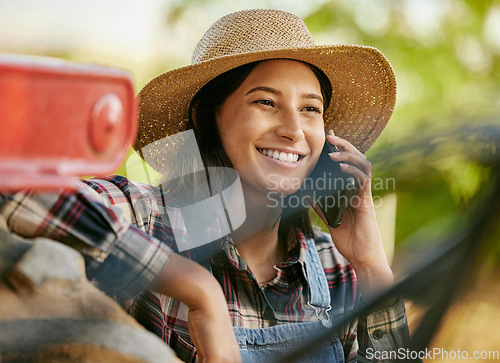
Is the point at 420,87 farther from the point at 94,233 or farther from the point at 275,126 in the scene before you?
the point at 94,233

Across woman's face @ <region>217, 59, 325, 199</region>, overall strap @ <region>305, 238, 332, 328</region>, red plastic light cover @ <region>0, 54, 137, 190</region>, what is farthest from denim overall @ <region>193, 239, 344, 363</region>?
red plastic light cover @ <region>0, 54, 137, 190</region>

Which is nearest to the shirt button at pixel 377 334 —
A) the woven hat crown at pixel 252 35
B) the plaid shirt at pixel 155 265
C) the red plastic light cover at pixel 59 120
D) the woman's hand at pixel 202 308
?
the plaid shirt at pixel 155 265

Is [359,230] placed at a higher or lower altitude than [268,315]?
higher

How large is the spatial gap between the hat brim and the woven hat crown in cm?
3

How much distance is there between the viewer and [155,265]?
22.2 inches

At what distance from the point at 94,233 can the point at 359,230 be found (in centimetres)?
86

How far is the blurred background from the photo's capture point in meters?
0.46

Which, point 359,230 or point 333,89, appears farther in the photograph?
point 333,89

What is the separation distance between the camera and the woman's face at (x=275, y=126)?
48.9 inches

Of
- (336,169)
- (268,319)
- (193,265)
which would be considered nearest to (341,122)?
(336,169)

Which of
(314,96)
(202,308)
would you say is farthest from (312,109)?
(202,308)

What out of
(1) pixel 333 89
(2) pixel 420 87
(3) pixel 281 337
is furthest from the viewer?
(2) pixel 420 87

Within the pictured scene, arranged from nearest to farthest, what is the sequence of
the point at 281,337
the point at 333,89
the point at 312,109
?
the point at 281,337, the point at 312,109, the point at 333,89

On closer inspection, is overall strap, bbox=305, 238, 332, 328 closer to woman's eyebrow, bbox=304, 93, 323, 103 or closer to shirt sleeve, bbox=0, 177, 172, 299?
woman's eyebrow, bbox=304, 93, 323, 103
